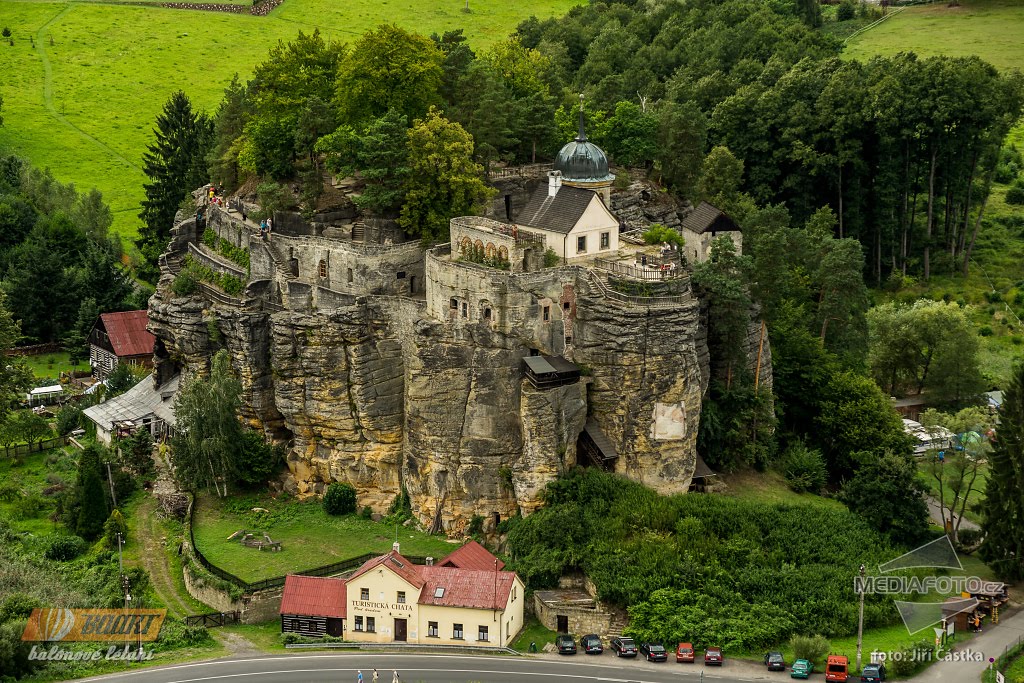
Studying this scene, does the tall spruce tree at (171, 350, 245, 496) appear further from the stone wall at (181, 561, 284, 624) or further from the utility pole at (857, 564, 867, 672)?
the utility pole at (857, 564, 867, 672)

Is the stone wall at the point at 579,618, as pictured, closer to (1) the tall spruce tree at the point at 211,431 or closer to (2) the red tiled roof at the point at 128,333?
(1) the tall spruce tree at the point at 211,431

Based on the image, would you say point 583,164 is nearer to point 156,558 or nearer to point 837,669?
point 837,669

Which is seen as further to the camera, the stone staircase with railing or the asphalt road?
the stone staircase with railing

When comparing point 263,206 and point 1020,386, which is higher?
point 263,206

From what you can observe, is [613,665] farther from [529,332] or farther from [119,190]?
[119,190]

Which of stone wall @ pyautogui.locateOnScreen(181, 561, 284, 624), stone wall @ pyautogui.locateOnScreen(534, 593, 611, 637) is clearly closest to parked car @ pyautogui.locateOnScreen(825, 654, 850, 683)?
stone wall @ pyautogui.locateOnScreen(534, 593, 611, 637)

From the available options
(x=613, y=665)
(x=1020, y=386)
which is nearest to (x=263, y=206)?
(x=613, y=665)

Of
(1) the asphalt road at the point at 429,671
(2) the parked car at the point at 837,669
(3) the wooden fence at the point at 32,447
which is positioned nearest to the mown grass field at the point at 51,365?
(3) the wooden fence at the point at 32,447
